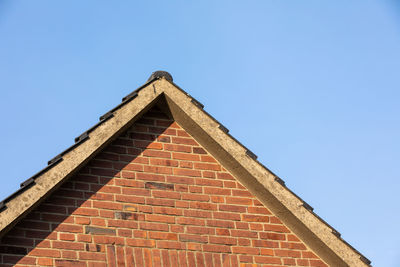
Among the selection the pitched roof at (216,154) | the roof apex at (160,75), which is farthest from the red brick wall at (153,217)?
the roof apex at (160,75)

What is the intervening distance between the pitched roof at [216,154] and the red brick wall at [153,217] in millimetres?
130

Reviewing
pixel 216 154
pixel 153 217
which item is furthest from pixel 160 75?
pixel 153 217

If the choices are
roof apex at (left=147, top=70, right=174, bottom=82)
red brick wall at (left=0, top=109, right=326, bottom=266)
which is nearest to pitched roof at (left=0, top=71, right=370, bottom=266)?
roof apex at (left=147, top=70, right=174, bottom=82)

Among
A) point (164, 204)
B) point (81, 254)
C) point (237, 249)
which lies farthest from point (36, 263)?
point (237, 249)

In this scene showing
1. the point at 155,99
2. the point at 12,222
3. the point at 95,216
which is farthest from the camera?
the point at 155,99

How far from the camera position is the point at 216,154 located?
8711mm

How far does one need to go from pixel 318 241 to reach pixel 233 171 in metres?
1.17

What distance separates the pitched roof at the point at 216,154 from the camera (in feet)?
26.7

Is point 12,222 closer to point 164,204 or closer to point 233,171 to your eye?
point 164,204

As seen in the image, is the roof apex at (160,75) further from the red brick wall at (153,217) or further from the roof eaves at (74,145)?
the red brick wall at (153,217)

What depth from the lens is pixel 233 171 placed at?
8688 millimetres

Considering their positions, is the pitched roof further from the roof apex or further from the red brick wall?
the red brick wall

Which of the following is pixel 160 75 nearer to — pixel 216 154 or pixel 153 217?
pixel 216 154

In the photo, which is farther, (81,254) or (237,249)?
(237,249)
